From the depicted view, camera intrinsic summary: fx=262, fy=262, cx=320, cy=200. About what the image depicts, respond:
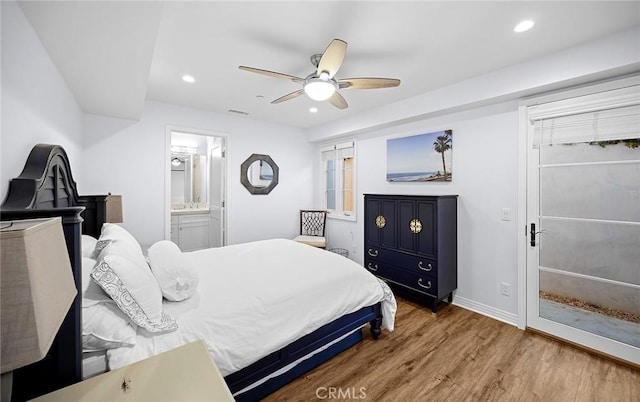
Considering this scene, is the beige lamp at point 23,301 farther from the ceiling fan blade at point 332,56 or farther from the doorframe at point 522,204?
the doorframe at point 522,204

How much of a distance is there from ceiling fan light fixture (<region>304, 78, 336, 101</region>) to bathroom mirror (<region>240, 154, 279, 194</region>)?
2.31 meters

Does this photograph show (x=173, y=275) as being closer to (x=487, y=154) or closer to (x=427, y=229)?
(x=427, y=229)

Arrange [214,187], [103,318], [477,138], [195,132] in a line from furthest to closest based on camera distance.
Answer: [214,187] < [195,132] < [477,138] < [103,318]

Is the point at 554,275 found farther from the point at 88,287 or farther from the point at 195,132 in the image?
the point at 195,132

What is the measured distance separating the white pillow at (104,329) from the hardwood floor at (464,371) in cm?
100

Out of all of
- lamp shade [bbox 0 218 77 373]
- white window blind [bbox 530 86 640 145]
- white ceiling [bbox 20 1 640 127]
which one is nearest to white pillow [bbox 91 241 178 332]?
lamp shade [bbox 0 218 77 373]

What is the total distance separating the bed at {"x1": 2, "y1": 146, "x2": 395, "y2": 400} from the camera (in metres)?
1.28

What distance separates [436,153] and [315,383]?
276 cm

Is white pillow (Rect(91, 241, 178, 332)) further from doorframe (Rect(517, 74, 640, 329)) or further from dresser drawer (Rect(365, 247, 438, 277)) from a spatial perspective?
doorframe (Rect(517, 74, 640, 329))

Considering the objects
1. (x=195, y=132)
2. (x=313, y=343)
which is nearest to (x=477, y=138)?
(x=313, y=343)

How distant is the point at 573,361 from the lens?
6.81 ft

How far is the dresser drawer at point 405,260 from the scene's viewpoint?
283cm

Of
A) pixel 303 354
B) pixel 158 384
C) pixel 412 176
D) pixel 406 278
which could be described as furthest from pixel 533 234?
pixel 158 384

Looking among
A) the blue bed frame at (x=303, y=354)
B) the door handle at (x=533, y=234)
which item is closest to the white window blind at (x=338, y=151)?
the door handle at (x=533, y=234)
